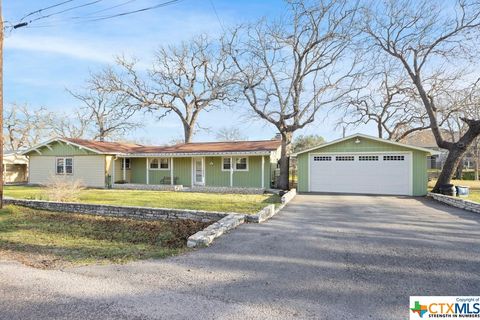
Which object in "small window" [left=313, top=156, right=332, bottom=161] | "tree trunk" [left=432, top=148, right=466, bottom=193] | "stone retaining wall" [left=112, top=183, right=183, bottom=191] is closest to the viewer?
"tree trunk" [left=432, top=148, right=466, bottom=193]

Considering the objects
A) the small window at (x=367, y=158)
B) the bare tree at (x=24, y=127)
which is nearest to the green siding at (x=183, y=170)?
the small window at (x=367, y=158)

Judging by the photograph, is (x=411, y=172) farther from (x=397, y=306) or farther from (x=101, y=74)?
(x=101, y=74)

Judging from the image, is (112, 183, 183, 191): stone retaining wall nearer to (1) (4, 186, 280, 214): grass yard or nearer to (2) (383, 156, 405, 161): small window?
(1) (4, 186, 280, 214): grass yard

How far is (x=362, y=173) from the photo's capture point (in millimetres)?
16156

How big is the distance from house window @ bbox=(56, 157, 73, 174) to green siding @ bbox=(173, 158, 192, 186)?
294 inches

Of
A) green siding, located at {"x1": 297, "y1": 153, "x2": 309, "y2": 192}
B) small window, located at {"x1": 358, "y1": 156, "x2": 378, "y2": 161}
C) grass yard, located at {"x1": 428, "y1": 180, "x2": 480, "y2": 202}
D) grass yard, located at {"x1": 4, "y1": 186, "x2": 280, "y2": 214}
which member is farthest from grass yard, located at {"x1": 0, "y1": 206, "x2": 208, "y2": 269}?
grass yard, located at {"x1": 428, "y1": 180, "x2": 480, "y2": 202}

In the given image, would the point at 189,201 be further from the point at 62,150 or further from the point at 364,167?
the point at 62,150

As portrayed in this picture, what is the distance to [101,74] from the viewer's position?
31578mm

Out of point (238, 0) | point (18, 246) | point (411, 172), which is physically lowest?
point (18, 246)

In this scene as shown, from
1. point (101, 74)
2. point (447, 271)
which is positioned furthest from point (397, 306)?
point (101, 74)

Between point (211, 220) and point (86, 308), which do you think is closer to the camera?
point (86, 308)

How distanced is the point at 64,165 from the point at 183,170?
8644 millimetres

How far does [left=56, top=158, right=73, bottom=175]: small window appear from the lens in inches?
832

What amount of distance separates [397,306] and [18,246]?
6.91 meters
